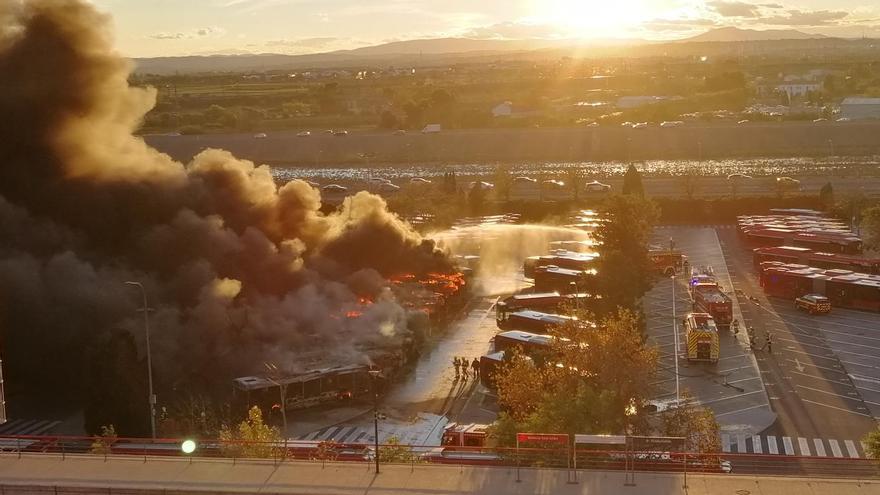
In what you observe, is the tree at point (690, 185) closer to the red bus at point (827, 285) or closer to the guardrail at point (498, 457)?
the red bus at point (827, 285)

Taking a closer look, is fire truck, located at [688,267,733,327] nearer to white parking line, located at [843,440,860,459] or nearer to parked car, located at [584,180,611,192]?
white parking line, located at [843,440,860,459]

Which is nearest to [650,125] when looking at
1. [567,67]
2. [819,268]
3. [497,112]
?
[497,112]

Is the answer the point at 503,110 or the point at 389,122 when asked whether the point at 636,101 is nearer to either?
the point at 503,110

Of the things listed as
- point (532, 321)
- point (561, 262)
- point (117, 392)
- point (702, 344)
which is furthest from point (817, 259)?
point (117, 392)

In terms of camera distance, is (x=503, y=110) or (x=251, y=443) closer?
(x=251, y=443)

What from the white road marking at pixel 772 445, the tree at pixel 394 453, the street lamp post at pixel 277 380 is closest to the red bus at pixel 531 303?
the street lamp post at pixel 277 380

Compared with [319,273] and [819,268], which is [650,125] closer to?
[819,268]
